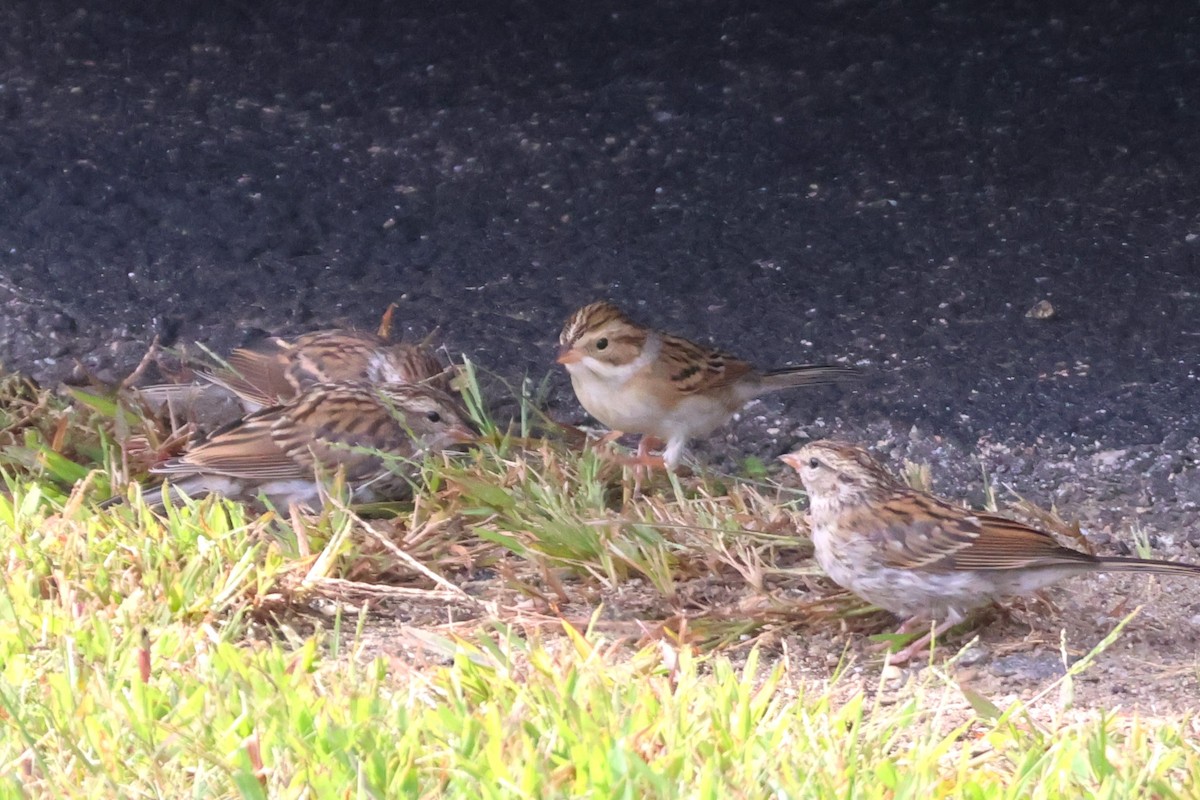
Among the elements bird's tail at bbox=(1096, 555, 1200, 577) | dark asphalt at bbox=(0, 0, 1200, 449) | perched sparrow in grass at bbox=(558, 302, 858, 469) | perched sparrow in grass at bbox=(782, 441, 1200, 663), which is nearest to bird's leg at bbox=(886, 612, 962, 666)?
perched sparrow in grass at bbox=(782, 441, 1200, 663)

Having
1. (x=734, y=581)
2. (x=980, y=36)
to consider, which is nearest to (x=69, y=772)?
(x=734, y=581)

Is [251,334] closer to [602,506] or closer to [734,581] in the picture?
[602,506]

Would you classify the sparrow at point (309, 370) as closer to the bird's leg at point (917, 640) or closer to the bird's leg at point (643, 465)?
the bird's leg at point (643, 465)

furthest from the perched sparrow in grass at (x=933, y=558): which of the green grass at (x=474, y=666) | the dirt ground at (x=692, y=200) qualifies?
the dirt ground at (x=692, y=200)

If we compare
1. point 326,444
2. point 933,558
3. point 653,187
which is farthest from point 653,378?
point 653,187

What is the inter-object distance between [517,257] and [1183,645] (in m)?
4.07

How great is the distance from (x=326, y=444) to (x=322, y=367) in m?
0.87

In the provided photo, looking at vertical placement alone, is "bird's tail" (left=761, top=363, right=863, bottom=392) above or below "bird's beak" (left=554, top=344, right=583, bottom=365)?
below

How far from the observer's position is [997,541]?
185 inches

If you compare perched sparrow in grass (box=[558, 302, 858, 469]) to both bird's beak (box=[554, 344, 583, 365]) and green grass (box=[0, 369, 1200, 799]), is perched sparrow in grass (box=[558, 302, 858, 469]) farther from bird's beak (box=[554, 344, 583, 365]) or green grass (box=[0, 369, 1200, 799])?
green grass (box=[0, 369, 1200, 799])

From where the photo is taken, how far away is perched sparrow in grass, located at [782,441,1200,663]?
15.3ft

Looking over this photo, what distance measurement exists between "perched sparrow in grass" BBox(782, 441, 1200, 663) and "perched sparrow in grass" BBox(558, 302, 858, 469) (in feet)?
4.57

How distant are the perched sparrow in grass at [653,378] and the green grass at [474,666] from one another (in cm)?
35

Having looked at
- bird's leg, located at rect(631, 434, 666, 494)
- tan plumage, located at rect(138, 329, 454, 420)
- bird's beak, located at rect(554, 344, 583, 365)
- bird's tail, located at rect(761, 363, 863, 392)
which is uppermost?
bird's beak, located at rect(554, 344, 583, 365)
